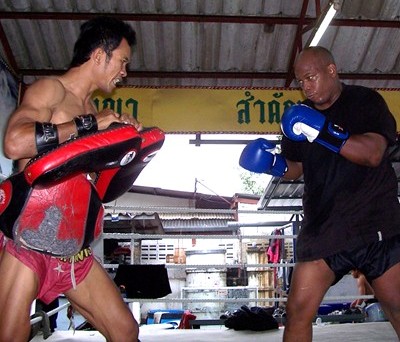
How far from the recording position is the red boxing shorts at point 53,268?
1.33 metres

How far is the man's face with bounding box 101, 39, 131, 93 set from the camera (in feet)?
5.06

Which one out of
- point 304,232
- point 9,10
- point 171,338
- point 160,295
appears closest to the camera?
point 304,232

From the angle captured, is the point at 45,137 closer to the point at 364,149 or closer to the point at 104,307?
the point at 104,307

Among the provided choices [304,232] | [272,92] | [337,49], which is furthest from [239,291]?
[304,232]

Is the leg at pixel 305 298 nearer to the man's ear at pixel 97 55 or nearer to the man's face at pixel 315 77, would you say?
the man's face at pixel 315 77

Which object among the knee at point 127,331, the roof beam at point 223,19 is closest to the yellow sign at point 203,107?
the roof beam at point 223,19

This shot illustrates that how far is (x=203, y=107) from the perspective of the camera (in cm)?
474

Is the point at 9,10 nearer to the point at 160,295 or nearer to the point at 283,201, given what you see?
the point at 160,295

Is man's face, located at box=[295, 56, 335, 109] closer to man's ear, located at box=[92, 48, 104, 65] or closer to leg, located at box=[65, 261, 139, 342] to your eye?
man's ear, located at box=[92, 48, 104, 65]

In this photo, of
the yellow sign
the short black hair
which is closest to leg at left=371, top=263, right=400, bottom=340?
the short black hair

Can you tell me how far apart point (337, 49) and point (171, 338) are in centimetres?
361

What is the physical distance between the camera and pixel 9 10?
4.50m

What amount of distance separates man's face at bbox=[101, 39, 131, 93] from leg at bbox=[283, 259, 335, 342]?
0.94 metres

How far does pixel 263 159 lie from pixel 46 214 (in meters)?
0.98
